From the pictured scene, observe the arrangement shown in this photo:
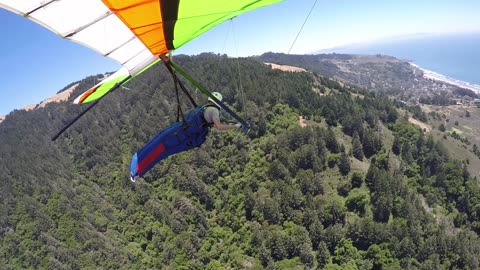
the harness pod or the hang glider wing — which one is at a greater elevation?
the hang glider wing

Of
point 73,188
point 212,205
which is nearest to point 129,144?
point 73,188

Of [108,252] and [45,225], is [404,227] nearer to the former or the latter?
[108,252]

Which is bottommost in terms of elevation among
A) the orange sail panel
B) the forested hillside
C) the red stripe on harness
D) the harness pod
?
the forested hillside

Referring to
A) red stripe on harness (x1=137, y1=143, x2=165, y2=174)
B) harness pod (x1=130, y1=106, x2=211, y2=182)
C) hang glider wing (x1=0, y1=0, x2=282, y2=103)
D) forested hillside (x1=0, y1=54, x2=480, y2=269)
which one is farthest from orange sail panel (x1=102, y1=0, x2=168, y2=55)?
forested hillside (x1=0, y1=54, x2=480, y2=269)

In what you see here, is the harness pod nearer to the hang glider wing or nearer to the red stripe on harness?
the red stripe on harness

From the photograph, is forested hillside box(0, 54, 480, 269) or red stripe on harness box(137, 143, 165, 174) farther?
forested hillside box(0, 54, 480, 269)

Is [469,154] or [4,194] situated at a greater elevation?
[4,194]

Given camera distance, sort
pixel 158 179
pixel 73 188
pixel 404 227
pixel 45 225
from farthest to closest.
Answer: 1. pixel 73 188
2. pixel 158 179
3. pixel 45 225
4. pixel 404 227
